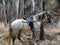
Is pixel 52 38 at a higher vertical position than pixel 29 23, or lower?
lower

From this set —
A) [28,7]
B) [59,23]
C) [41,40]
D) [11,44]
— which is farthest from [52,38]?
[28,7]

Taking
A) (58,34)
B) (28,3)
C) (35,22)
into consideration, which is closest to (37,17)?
(35,22)

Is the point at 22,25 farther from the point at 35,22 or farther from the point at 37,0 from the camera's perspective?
the point at 37,0

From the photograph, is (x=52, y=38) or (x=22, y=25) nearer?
(x=22, y=25)

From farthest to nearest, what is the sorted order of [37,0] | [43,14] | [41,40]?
[37,0] → [41,40] → [43,14]

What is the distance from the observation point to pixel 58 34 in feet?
37.4

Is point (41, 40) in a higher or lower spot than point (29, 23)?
lower

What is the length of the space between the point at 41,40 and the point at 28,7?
1257 centimetres

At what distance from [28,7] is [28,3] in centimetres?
46

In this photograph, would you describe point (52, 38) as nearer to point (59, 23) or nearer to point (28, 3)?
point (59, 23)

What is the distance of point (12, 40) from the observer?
850cm

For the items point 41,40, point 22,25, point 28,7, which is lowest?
point 41,40

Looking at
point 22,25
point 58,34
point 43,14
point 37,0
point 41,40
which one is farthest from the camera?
point 37,0

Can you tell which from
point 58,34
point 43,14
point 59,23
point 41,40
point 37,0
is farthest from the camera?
point 37,0
